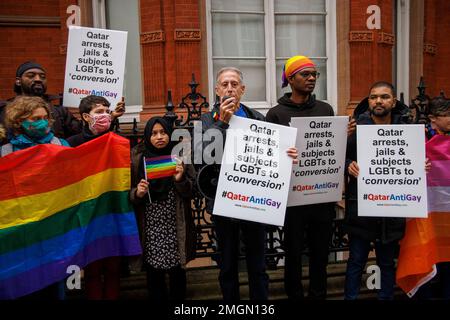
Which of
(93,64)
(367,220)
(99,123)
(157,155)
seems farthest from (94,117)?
(367,220)

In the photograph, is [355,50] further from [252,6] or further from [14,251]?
[14,251]

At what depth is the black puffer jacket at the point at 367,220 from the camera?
3.83 metres

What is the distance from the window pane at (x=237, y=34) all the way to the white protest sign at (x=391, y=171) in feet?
15.0

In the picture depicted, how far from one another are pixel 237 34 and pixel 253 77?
0.80 m

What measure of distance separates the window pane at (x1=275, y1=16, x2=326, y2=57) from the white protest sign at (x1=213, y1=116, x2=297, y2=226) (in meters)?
4.97

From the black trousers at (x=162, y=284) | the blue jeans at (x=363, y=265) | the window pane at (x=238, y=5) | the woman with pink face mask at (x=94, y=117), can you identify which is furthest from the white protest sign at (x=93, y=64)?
the window pane at (x=238, y=5)

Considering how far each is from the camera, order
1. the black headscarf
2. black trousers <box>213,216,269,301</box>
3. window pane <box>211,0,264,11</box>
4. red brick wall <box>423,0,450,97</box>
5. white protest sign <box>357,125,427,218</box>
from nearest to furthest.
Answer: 1. black trousers <box>213,216,269,301</box>
2. the black headscarf
3. white protest sign <box>357,125,427,218</box>
4. window pane <box>211,0,264,11</box>
5. red brick wall <box>423,0,450,97</box>

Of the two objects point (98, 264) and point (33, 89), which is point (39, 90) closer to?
point (33, 89)

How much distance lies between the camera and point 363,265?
3.89 metres

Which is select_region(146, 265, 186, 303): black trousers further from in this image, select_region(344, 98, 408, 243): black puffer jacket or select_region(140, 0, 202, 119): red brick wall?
select_region(140, 0, 202, 119): red brick wall

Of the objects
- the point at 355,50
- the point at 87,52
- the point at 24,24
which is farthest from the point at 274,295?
the point at 24,24

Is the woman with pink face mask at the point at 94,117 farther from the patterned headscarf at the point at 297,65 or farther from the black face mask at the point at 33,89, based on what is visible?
the patterned headscarf at the point at 297,65

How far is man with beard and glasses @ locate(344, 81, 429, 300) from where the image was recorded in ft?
12.6

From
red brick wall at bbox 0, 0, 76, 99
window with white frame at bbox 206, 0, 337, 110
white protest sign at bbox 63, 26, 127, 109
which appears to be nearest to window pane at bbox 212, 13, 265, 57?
window with white frame at bbox 206, 0, 337, 110
